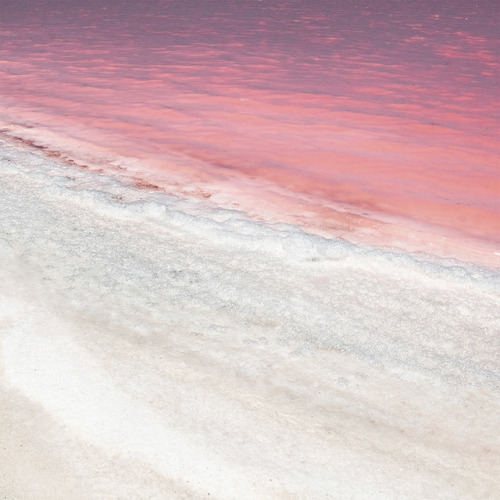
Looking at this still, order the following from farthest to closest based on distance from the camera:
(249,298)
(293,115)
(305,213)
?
(293,115)
(305,213)
(249,298)

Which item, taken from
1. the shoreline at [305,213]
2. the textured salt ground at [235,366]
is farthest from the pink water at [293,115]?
the textured salt ground at [235,366]

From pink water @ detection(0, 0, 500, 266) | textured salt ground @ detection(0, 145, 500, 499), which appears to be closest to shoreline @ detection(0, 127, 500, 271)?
pink water @ detection(0, 0, 500, 266)

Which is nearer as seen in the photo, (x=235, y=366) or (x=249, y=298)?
(x=235, y=366)

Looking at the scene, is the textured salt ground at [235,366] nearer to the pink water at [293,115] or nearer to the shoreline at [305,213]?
the shoreline at [305,213]

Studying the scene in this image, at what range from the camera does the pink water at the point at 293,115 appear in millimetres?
3442

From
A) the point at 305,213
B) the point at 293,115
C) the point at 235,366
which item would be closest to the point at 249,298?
the point at 235,366

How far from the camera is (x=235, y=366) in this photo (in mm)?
1947

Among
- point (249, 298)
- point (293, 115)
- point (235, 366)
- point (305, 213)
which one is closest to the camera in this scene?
point (235, 366)

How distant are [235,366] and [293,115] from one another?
3488 mm

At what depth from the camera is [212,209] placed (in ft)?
10.5

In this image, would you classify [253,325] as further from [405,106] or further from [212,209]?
[405,106]

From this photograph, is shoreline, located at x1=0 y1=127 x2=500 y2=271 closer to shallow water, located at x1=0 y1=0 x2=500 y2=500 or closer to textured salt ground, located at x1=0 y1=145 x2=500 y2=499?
shallow water, located at x1=0 y1=0 x2=500 y2=500

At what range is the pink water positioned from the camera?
3.44 meters

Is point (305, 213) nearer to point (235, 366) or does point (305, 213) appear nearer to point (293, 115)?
point (235, 366)
